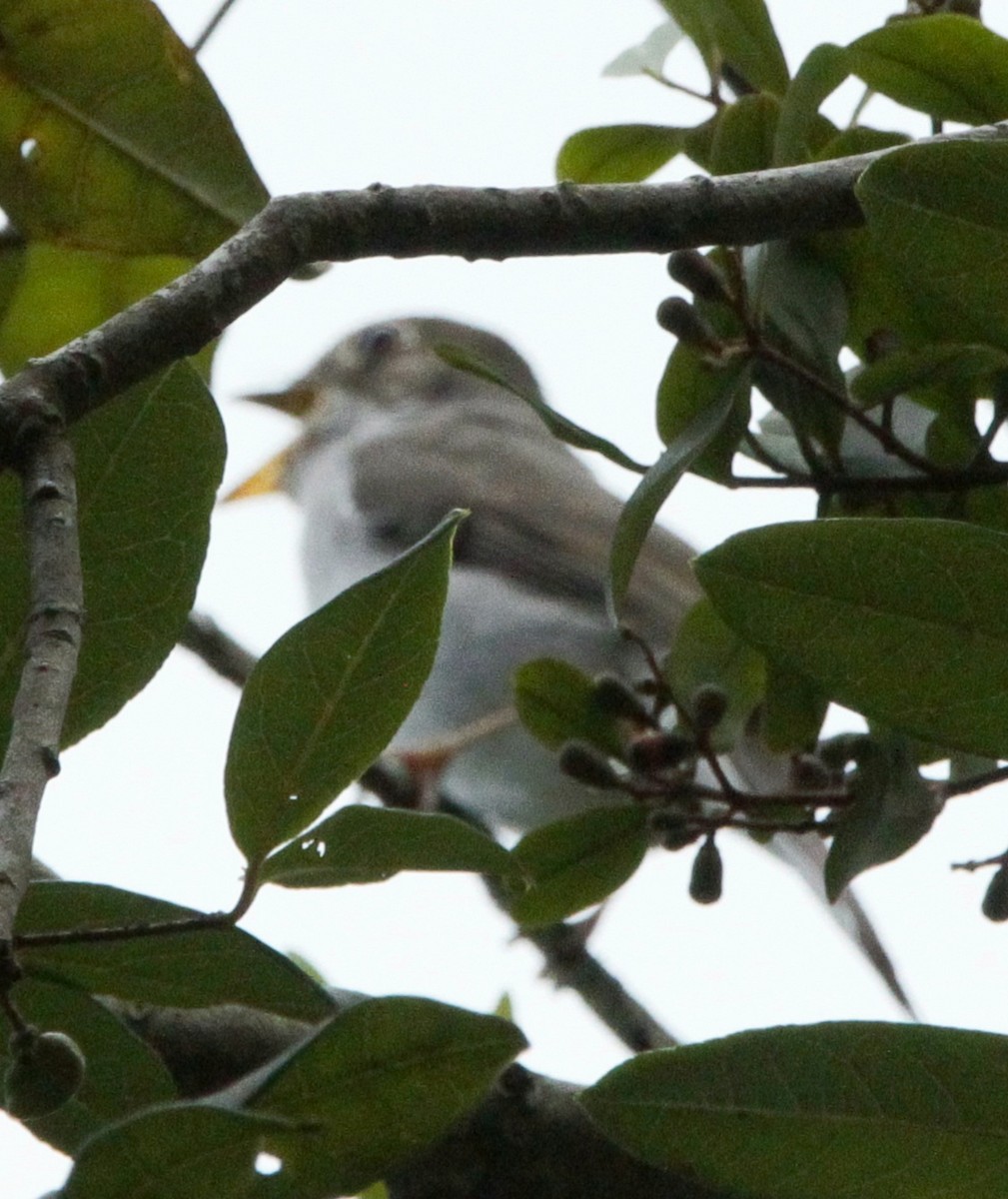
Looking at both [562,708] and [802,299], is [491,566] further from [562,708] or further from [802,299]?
[802,299]

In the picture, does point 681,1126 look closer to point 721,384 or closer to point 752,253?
point 721,384

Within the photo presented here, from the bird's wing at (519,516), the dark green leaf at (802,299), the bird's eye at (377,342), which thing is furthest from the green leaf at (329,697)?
the bird's eye at (377,342)

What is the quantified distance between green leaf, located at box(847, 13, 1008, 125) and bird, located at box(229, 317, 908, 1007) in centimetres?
237

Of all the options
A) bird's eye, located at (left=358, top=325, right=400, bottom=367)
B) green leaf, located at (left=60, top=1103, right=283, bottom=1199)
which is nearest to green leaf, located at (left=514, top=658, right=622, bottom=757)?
green leaf, located at (left=60, top=1103, right=283, bottom=1199)

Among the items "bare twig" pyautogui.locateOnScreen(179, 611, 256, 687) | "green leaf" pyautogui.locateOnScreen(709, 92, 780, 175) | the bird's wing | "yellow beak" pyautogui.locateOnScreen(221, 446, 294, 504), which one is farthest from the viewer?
"yellow beak" pyautogui.locateOnScreen(221, 446, 294, 504)

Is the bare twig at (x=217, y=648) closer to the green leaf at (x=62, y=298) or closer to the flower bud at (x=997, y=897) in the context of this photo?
the green leaf at (x=62, y=298)

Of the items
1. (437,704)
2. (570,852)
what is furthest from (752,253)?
(437,704)

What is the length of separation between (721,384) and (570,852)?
0.46m

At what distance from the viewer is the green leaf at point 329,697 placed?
102 centimetres

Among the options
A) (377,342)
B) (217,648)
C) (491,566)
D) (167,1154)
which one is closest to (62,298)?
(217,648)

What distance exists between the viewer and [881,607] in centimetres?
106

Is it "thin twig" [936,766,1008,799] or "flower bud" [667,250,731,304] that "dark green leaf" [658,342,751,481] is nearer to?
"flower bud" [667,250,731,304]

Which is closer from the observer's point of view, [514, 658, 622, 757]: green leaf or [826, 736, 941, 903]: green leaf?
[826, 736, 941, 903]: green leaf

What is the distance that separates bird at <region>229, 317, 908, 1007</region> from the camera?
4.39m
